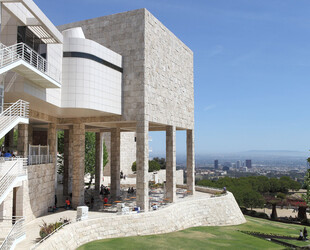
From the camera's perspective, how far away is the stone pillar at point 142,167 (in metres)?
29.4

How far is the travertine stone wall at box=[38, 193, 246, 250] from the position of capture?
20.1m

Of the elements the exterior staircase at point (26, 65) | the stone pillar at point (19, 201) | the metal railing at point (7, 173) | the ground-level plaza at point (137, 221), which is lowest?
the ground-level plaza at point (137, 221)

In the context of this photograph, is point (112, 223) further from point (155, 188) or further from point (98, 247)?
point (155, 188)

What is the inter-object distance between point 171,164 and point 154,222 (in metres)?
11.2

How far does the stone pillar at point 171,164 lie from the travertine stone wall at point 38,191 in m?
13.3

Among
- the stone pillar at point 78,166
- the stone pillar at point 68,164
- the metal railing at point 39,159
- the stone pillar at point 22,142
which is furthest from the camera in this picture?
the stone pillar at point 68,164

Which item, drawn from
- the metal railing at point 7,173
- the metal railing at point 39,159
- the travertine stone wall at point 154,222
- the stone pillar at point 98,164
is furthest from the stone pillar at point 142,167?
the stone pillar at point 98,164

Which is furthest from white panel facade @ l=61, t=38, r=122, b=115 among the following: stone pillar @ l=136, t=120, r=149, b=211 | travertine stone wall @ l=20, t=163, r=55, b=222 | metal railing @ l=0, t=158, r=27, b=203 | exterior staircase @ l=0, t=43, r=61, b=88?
metal railing @ l=0, t=158, r=27, b=203

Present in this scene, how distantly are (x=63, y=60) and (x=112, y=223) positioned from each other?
14.4 metres

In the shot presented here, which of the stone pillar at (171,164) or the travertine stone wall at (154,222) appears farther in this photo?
the stone pillar at (171,164)

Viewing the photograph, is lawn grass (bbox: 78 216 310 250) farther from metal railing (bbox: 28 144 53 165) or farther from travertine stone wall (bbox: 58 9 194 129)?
travertine stone wall (bbox: 58 9 194 129)

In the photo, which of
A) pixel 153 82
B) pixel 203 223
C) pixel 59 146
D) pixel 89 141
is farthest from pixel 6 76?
pixel 59 146

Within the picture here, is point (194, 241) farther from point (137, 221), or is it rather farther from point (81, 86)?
point (81, 86)

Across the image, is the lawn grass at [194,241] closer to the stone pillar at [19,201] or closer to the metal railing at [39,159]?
the stone pillar at [19,201]
